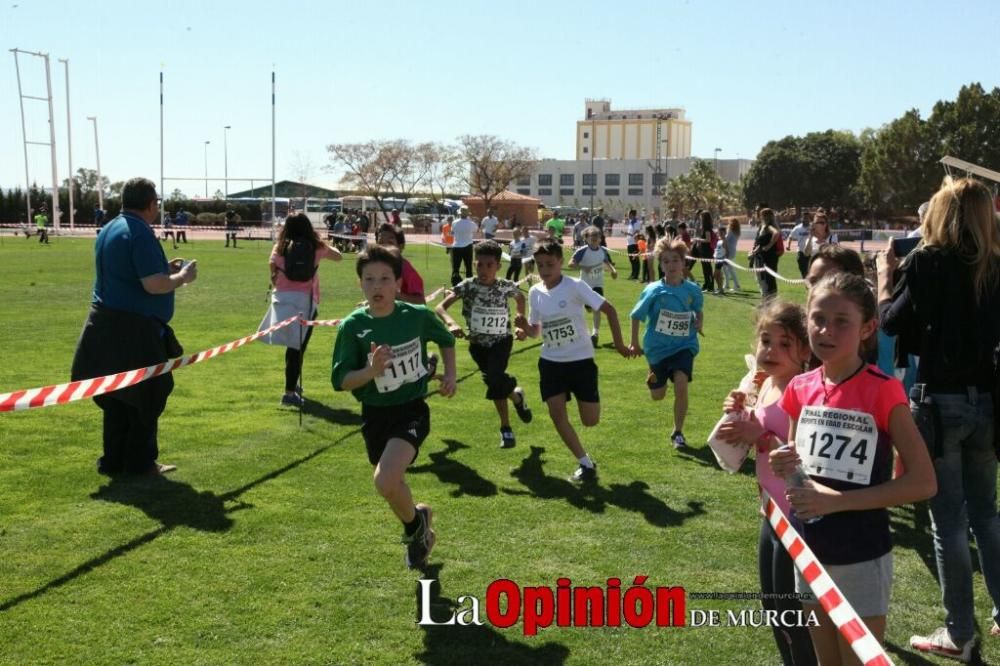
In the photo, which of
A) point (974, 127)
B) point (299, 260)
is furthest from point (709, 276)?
point (974, 127)

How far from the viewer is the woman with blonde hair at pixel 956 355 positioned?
13.2 feet

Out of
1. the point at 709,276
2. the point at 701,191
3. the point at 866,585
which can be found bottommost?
the point at 709,276

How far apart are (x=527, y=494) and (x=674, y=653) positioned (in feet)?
8.34

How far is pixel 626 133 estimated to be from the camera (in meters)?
185

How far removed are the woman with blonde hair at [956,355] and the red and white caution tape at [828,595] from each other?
45.2 inches

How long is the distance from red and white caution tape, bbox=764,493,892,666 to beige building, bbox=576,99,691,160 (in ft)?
590

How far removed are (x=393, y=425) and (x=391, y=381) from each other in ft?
0.85

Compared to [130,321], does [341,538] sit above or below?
below

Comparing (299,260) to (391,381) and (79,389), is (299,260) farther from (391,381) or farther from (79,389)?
(391,381)

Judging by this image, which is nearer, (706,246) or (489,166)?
(706,246)

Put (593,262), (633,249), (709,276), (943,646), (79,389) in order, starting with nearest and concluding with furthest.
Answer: (943,646) < (79,389) < (593,262) < (709,276) < (633,249)

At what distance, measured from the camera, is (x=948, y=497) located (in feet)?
13.7

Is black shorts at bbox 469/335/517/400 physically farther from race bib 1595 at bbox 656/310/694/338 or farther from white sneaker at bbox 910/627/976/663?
white sneaker at bbox 910/627/976/663

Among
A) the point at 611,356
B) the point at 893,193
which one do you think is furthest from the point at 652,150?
the point at 611,356
